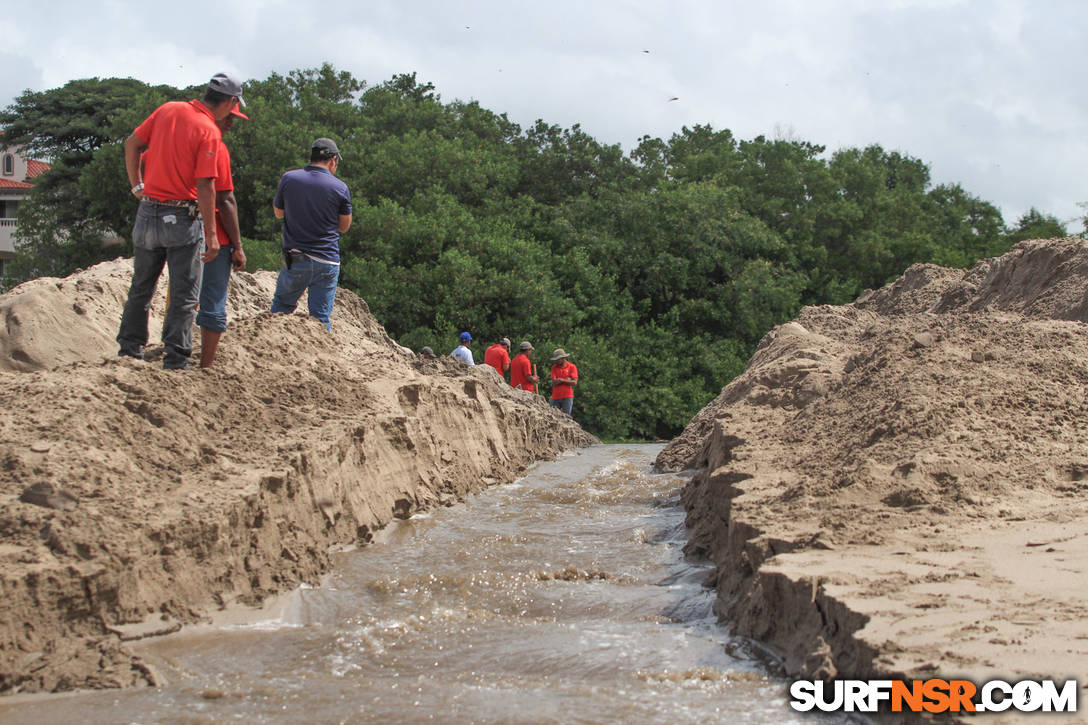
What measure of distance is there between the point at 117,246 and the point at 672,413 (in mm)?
14746

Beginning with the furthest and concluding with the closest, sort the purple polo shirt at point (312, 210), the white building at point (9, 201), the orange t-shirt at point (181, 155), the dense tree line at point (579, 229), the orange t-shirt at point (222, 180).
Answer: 1. the white building at point (9, 201)
2. the dense tree line at point (579, 229)
3. the purple polo shirt at point (312, 210)
4. the orange t-shirt at point (222, 180)
5. the orange t-shirt at point (181, 155)

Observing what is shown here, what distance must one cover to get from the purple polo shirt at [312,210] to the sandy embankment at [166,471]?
0.64 metres

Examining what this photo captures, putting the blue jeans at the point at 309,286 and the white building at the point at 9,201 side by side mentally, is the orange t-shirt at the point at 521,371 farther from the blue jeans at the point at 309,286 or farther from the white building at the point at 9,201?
the white building at the point at 9,201

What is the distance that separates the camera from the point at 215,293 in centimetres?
567

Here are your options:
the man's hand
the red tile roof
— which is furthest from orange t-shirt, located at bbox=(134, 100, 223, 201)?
the red tile roof

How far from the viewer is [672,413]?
19734 millimetres

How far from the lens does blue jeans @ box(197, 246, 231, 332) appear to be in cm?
555

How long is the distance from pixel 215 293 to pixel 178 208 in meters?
0.52

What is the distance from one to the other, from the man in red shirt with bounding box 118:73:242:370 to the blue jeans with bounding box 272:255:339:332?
5.81ft

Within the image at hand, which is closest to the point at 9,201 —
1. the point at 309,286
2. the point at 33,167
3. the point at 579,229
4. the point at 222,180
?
the point at 33,167

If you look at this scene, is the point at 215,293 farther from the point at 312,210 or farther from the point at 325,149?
the point at 325,149

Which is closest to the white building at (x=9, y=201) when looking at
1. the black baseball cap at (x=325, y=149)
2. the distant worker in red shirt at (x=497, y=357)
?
the distant worker in red shirt at (x=497, y=357)

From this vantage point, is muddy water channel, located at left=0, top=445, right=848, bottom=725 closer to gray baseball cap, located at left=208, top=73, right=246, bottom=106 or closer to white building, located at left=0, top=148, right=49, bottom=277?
gray baseball cap, located at left=208, top=73, right=246, bottom=106

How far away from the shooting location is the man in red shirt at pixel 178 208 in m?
5.35
